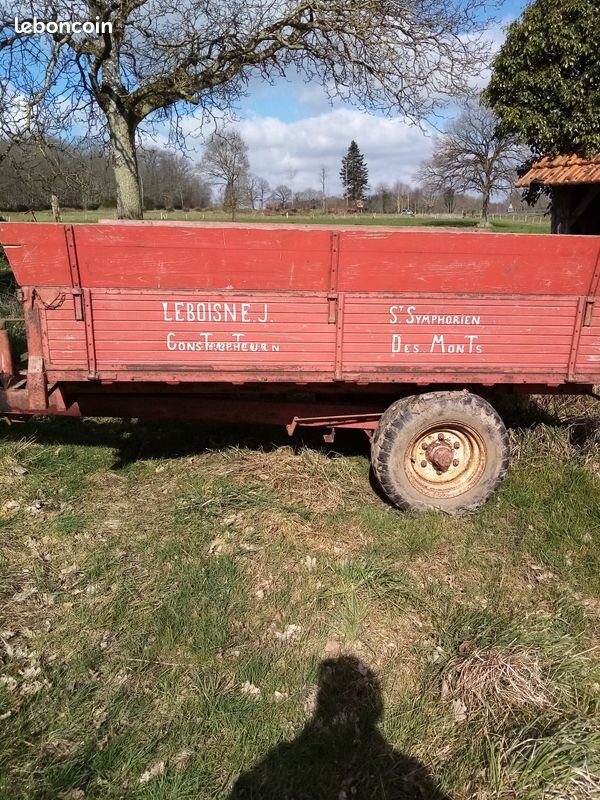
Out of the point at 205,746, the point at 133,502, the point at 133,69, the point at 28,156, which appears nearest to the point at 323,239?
the point at 133,502

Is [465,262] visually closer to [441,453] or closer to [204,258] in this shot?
[441,453]

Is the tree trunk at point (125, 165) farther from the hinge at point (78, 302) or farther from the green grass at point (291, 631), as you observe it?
the hinge at point (78, 302)

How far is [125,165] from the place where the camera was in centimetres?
981

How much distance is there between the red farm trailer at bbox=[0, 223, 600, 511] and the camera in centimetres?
353

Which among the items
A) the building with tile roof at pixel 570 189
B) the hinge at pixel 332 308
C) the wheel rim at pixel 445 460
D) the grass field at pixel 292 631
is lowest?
the grass field at pixel 292 631

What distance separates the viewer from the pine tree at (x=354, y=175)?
3174 inches

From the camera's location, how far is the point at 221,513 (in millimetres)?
4254

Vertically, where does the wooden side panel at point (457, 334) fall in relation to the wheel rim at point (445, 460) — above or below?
above

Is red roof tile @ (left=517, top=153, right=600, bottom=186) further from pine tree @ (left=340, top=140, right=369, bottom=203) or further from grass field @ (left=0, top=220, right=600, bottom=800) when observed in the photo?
pine tree @ (left=340, top=140, right=369, bottom=203)

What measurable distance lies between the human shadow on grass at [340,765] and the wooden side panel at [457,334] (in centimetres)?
206

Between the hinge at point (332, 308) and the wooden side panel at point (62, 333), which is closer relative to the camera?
the wooden side panel at point (62, 333)

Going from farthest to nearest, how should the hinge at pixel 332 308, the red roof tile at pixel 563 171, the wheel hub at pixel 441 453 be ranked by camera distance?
the red roof tile at pixel 563 171
the wheel hub at pixel 441 453
the hinge at pixel 332 308

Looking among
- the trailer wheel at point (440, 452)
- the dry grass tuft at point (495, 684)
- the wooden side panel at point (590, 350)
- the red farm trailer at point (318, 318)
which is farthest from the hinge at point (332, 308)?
the dry grass tuft at point (495, 684)

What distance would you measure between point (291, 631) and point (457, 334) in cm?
223
